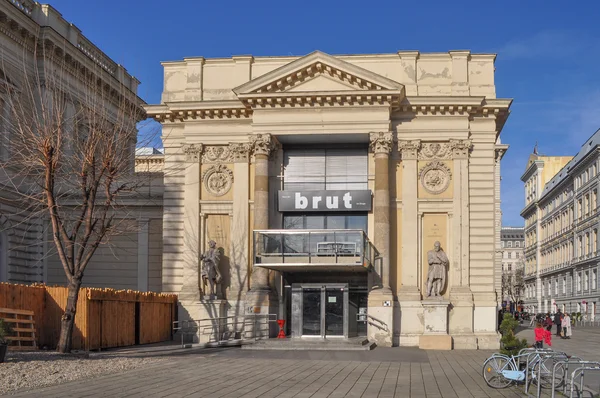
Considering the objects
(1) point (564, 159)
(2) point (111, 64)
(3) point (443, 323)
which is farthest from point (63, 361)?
(1) point (564, 159)

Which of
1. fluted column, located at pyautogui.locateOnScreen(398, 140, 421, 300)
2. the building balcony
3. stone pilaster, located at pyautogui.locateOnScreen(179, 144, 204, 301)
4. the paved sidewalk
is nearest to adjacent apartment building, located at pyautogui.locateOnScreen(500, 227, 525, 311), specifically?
fluted column, located at pyautogui.locateOnScreen(398, 140, 421, 300)

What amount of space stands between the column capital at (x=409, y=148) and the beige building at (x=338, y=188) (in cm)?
7

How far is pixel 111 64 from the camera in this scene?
5084cm

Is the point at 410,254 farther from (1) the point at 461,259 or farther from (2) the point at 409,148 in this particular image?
(2) the point at 409,148

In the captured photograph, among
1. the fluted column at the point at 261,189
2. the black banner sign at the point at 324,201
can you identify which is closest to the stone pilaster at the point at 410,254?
the black banner sign at the point at 324,201

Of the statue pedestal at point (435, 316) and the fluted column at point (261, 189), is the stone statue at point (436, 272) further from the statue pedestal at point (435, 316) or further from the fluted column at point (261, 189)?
the fluted column at point (261, 189)

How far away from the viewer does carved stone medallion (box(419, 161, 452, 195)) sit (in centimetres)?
3688

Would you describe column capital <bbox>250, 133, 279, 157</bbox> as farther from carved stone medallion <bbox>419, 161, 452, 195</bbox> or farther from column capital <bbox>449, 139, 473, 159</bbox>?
column capital <bbox>449, 139, 473, 159</bbox>

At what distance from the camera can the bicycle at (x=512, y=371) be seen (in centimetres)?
1739

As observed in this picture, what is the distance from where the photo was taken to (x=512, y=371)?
17562 millimetres

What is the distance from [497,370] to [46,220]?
32.0 metres

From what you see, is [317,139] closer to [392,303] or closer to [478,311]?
[392,303]

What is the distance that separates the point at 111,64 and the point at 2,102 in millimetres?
11762

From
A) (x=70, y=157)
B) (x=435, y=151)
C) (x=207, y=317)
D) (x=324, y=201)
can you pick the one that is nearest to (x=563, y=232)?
(x=435, y=151)
